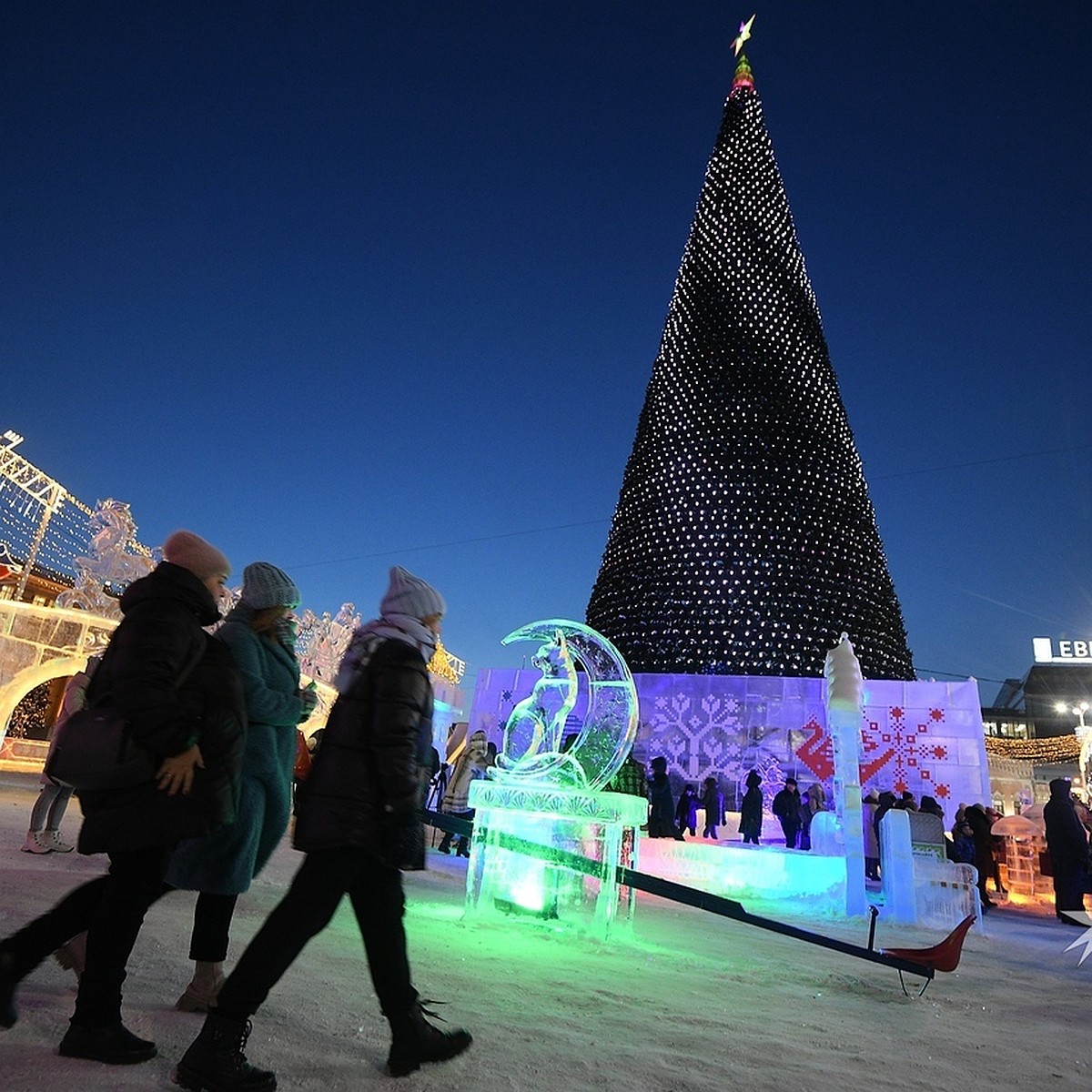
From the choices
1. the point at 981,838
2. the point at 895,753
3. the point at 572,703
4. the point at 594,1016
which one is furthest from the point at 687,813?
the point at 594,1016

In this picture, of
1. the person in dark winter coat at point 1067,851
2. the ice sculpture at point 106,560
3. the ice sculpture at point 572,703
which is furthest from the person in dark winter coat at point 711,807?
the ice sculpture at point 106,560

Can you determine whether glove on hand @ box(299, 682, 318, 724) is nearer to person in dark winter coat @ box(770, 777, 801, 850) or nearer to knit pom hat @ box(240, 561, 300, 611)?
knit pom hat @ box(240, 561, 300, 611)

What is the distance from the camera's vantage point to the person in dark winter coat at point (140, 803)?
1.79 meters

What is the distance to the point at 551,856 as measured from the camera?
456 centimetres

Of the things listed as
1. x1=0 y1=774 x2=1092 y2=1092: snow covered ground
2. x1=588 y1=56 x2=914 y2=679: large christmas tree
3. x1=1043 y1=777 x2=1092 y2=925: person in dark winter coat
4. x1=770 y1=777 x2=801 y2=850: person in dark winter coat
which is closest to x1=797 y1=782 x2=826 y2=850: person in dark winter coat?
x1=770 y1=777 x2=801 y2=850: person in dark winter coat

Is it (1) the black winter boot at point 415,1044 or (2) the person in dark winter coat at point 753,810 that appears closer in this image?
(1) the black winter boot at point 415,1044

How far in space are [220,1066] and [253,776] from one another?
33.1 inches

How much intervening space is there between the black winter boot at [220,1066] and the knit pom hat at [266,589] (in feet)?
3.93

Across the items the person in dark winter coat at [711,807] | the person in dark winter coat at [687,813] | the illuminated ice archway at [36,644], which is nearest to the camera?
the person in dark winter coat at [687,813]

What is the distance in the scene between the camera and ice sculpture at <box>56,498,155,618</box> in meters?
14.3

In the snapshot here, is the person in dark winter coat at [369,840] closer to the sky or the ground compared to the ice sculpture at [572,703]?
closer to the ground

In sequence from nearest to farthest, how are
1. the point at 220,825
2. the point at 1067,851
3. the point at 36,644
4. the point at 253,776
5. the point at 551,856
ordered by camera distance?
the point at 220,825, the point at 253,776, the point at 551,856, the point at 1067,851, the point at 36,644

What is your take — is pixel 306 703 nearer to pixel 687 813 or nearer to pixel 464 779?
pixel 464 779

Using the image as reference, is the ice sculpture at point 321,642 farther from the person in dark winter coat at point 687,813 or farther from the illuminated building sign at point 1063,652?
the illuminated building sign at point 1063,652
